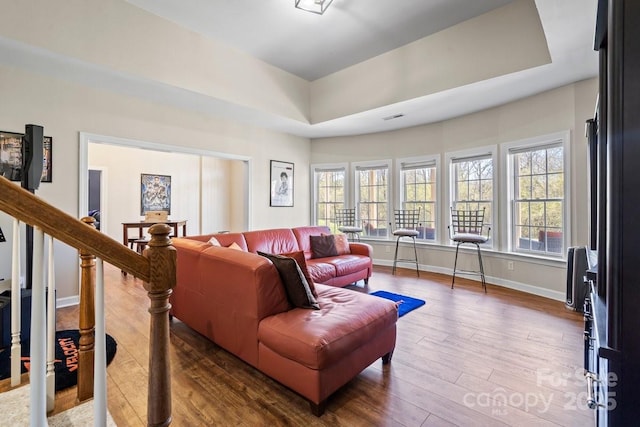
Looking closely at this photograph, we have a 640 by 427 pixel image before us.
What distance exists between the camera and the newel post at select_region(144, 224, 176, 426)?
97 centimetres

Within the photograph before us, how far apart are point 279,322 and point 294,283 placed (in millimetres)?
297

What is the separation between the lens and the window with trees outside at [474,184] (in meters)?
4.61

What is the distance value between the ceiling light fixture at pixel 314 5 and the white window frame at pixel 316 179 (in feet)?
10.8

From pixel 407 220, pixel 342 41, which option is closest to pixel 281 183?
pixel 407 220

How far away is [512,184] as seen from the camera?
171 inches

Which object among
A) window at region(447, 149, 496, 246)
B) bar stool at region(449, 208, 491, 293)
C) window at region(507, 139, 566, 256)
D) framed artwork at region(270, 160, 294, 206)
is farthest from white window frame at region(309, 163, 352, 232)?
window at region(507, 139, 566, 256)

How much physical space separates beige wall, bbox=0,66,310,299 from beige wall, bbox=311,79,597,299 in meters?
2.65

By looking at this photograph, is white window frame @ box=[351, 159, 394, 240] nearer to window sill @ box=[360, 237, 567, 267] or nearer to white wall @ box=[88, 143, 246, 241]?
window sill @ box=[360, 237, 567, 267]

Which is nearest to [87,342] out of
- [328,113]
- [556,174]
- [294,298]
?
[294,298]

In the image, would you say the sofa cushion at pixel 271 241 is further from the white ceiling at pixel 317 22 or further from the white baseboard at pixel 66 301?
the white ceiling at pixel 317 22

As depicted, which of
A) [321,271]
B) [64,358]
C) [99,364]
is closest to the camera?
[99,364]

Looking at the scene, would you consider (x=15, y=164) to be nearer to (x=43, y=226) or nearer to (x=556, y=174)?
(x=43, y=226)

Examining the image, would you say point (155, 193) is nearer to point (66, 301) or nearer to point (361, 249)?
point (66, 301)

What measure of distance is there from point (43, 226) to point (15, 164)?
3.49m
